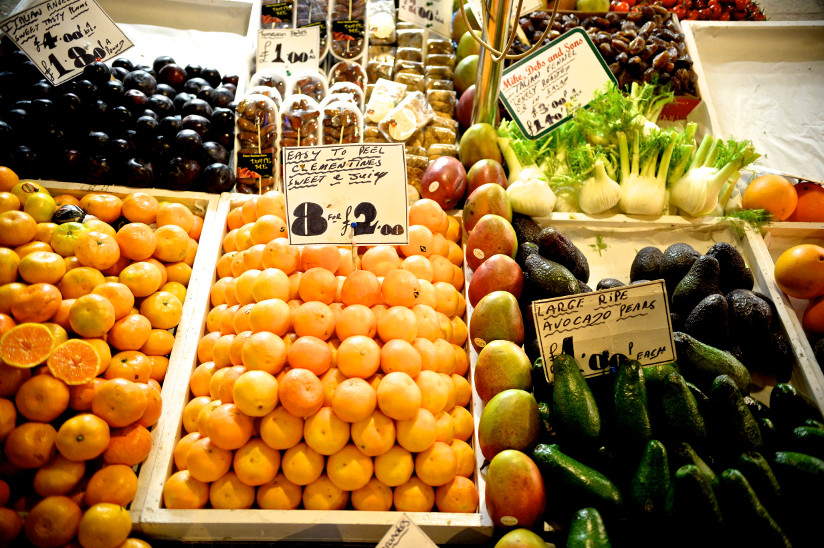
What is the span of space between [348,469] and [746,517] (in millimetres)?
1024

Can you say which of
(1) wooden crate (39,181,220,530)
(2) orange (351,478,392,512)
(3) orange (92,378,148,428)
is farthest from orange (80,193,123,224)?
(2) orange (351,478,392,512)

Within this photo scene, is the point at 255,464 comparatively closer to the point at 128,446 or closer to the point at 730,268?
the point at 128,446

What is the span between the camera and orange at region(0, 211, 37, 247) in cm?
190

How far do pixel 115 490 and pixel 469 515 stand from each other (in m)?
1.07

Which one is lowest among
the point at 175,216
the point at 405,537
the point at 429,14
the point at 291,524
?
the point at 291,524

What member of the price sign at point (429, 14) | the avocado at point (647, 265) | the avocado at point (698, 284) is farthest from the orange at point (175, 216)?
the avocado at point (698, 284)

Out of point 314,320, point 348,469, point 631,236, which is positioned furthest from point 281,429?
point 631,236

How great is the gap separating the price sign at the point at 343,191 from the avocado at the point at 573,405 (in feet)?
2.33

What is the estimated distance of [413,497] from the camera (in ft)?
5.14

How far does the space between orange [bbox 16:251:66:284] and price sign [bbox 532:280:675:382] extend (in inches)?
67.9

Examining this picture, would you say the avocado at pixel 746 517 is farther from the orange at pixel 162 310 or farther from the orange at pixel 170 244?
the orange at pixel 170 244

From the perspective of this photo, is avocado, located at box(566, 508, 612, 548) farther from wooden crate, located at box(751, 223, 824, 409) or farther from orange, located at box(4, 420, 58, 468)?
orange, located at box(4, 420, 58, 468)

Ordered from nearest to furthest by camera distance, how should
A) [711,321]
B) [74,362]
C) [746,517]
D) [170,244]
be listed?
[746,517], [74,362], [711,321], [170,244]

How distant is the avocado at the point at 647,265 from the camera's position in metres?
2.02
